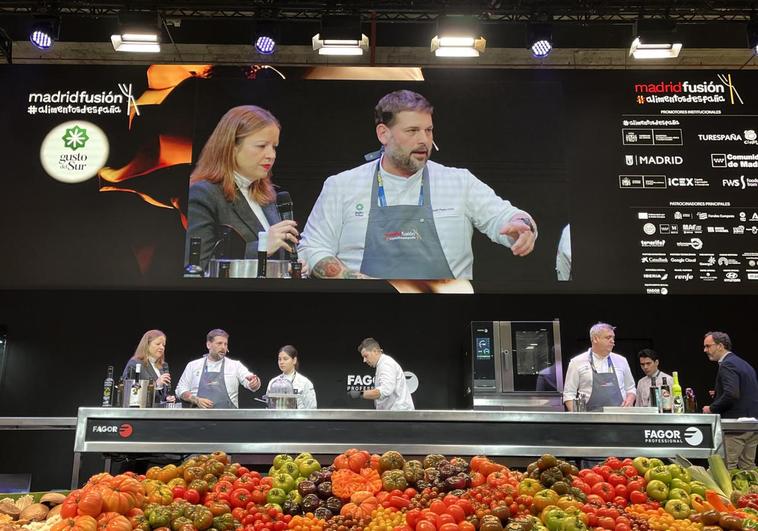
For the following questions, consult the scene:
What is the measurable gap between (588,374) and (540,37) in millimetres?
3068

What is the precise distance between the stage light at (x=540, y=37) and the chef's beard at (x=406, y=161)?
1.36m

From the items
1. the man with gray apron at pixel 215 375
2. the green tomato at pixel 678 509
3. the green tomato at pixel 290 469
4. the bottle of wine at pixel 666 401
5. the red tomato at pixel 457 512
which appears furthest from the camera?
the man with gray apron at pixel 215 375

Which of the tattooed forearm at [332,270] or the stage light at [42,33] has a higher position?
the stage light at [42,33]

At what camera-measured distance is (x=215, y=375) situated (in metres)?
6.96

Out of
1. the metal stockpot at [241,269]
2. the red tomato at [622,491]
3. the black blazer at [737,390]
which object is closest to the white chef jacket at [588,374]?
the black blazer at [737,390]

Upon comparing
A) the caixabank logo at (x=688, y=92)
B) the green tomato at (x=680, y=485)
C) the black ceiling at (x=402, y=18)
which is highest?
the black ceiling at (x=402, y=18)

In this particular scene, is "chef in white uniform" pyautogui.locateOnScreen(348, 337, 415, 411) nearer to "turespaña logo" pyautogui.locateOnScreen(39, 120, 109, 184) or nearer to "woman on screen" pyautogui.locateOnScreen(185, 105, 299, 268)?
"woman on screen" pyautogui.locateOnScreen(185, 105, 299, 268)

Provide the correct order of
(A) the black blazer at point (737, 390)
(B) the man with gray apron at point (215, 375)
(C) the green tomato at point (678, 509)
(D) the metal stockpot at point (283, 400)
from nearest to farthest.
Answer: (C) the green tomato at point (678, 509), (D) the metal stockpot at point (283, 400), (A) the black blazer at point (737, 390), (B) the man with gray apron at point (215, 375)

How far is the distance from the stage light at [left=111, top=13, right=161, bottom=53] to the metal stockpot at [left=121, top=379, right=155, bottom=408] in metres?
3.31

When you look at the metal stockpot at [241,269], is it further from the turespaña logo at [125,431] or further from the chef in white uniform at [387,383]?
the turespaña logo at [125,431]

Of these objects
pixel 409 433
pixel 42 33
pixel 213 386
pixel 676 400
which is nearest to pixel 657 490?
pixel 409 433

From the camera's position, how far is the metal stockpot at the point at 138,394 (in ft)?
13.7

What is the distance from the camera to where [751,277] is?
20.6 ft

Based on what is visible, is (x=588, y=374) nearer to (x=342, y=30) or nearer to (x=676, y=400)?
(x=676, y=400)
